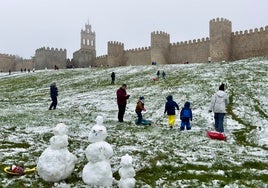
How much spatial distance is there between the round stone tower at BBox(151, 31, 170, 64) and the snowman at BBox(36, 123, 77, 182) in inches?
2191

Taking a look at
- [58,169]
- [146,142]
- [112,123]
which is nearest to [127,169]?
[58,169]

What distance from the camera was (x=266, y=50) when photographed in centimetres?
5388

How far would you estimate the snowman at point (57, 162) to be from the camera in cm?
898

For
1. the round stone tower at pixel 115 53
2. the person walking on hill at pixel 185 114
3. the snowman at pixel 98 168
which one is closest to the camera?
the snowman at pixel 98 168

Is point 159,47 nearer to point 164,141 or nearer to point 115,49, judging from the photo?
point 115,49

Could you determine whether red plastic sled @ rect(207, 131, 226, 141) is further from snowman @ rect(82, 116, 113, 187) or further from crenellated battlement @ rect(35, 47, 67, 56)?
crenellated battlement @ rect(35, 47, 67, 56)

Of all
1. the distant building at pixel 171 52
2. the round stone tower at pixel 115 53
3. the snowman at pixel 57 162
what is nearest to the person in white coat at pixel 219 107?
the snowman at pixel 57 162

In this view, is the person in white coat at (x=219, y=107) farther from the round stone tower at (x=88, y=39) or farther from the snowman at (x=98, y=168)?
the round stone tower at (x=88, y=39)

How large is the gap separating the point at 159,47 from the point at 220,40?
480 inches

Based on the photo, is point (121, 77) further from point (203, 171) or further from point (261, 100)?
point (203, 171)

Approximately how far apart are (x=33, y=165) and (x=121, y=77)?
30352mm

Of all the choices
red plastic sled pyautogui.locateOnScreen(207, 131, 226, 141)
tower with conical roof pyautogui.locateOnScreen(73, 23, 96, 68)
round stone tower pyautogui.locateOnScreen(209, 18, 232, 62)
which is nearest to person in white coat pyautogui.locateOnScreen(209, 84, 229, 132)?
red plastic sled pyautogui.locateOnScreen(207, 131, 226, 141)

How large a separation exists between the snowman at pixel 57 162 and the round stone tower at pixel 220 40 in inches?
1946

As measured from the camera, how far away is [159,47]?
6494 cm
